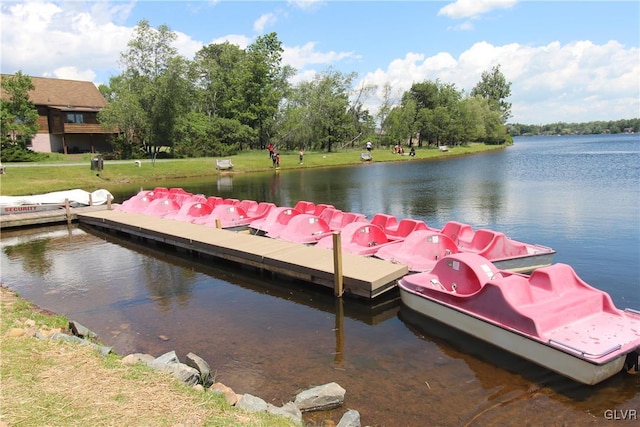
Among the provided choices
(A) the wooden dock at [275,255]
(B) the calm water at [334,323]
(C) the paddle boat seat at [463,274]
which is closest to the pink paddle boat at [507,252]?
(B) the calm water at [334,323]

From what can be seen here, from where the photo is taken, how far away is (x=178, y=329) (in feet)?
36.4

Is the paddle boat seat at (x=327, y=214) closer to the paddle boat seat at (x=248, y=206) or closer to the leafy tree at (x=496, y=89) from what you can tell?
the paddle boat seat at (x=248, y=206)

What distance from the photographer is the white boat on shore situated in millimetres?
25969

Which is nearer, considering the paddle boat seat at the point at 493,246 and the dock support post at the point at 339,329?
the dock support post at the point at 339,329

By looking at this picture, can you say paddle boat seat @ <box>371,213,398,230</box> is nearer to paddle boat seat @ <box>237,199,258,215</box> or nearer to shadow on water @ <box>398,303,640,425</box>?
paddle boat seat @ <box>237,199,258,215</box>

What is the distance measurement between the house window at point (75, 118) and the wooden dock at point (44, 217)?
34.9m

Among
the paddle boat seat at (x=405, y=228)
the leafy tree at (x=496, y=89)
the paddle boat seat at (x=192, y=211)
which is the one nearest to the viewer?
the paddle boat seat at (x=405, y=228)

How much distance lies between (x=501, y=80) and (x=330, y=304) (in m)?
139

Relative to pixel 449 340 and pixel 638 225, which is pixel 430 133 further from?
pixel 449 340

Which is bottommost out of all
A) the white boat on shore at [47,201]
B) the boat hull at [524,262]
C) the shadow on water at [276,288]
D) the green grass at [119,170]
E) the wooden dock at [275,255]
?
the shadow on water at [276,288]

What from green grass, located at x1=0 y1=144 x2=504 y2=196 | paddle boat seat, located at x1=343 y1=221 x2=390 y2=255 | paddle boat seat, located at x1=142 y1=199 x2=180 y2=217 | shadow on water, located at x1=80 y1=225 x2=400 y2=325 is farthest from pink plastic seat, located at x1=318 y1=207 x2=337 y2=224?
green grass, located at x1=0 y1=144 x2=504 y2=196

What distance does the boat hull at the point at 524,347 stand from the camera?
7.81 m

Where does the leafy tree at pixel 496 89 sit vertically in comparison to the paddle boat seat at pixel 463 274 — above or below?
above

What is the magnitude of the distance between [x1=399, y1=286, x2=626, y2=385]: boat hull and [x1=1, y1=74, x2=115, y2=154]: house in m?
56.4
